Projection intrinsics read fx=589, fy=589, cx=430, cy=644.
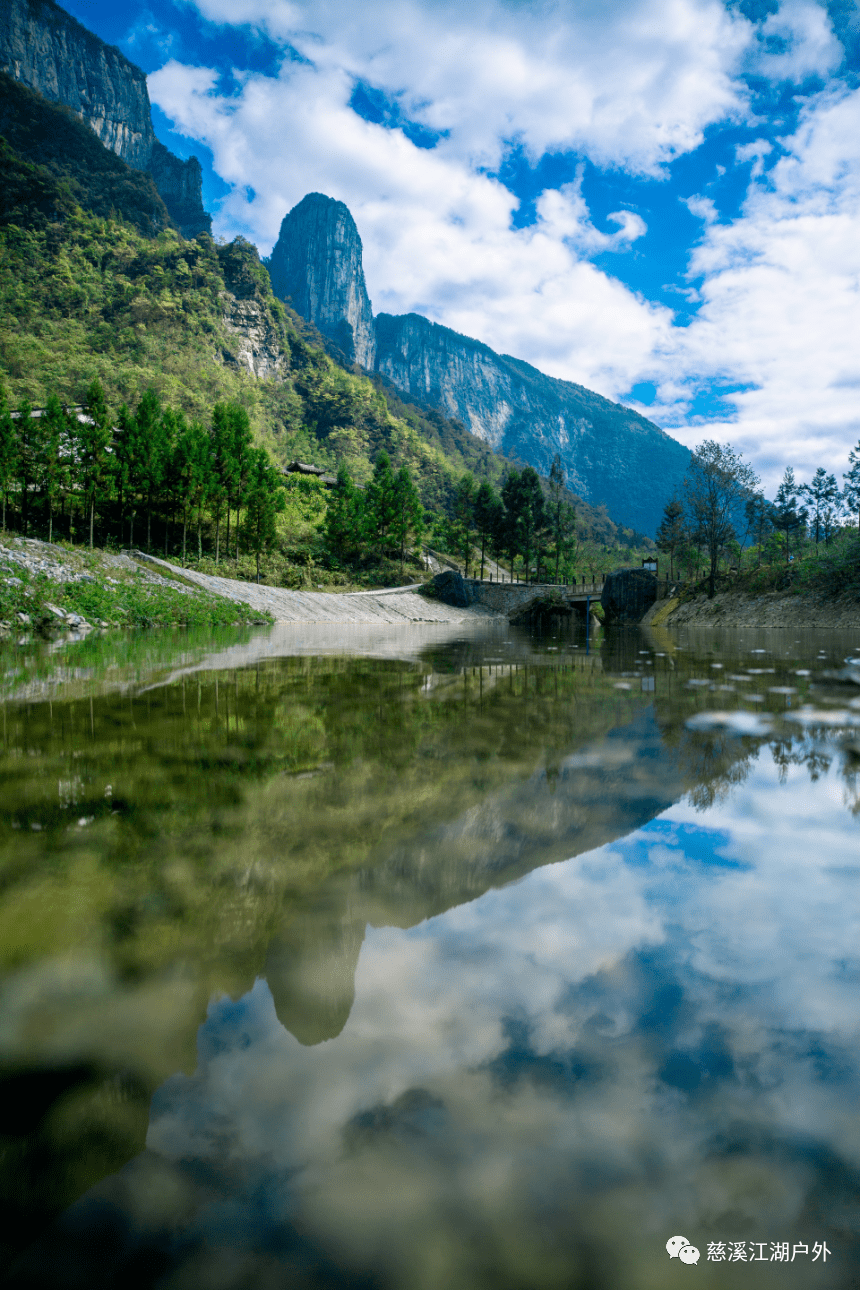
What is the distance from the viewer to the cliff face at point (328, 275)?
189750mm

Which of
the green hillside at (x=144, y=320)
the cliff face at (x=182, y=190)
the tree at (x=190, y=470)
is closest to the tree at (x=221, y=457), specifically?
the tree at (x=190, y=470)

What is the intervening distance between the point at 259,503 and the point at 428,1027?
37410 mm

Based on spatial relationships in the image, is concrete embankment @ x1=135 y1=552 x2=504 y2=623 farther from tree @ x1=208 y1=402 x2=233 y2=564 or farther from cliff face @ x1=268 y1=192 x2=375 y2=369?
cliff face @ x1=268 y1=192 x2=375 y2=369

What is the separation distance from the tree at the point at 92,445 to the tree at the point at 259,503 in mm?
8195

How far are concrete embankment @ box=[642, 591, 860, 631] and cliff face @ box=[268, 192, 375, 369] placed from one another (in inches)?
6861

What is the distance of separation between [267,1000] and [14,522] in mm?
36353

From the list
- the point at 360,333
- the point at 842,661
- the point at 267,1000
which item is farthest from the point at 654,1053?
the point at 360,333

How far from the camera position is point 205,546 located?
3825 cm

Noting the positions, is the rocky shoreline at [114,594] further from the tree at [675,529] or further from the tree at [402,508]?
the tree at [675,529]

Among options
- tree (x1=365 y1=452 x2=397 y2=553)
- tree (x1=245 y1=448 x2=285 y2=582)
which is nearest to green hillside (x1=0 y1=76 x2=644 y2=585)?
tree (x1=365 y1=452 x2=397 y2=553)

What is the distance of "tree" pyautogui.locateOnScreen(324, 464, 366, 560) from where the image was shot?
154ft

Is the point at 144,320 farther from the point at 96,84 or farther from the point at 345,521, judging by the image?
the point at 96,84

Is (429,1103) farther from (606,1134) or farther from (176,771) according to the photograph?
(176,771)

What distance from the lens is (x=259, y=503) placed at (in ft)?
119
